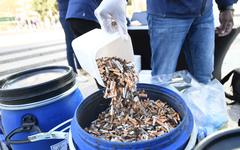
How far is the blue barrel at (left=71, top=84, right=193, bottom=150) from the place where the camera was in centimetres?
77

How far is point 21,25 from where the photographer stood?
42.8ft

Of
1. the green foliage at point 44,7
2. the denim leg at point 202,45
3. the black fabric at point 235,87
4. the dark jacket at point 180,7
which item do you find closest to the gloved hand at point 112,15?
the dark jacket at point 180,7

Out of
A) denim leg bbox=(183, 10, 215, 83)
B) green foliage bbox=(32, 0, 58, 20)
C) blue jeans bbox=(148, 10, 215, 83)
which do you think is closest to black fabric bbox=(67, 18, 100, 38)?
blue jeans bbox=(148, 10, 215, 83)

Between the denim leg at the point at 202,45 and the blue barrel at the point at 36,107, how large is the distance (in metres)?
0.79

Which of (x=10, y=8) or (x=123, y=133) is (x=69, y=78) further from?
(x=10, y=8)

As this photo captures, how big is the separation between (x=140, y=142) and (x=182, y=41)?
990mm

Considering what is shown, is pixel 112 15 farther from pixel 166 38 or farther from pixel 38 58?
pixel 38 58

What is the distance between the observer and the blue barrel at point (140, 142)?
77cm

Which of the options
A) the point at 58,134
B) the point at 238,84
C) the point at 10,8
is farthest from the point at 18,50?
the point at 10,8

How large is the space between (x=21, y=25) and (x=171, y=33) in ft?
42.0

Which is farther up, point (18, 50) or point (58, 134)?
point (58, 134)

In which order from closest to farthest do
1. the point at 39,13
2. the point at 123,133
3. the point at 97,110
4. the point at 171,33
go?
the point at 123,133 → the point at 97,110 → the point at 171,33 → the point at 39,13

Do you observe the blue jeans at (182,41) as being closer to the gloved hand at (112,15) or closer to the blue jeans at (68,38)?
the gloved hand at (112,15)

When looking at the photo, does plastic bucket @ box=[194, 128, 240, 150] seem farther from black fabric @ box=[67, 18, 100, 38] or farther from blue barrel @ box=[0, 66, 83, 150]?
black fabric @ box=[67, 18, 100, 38]
